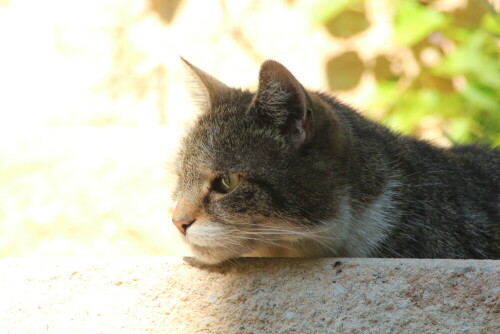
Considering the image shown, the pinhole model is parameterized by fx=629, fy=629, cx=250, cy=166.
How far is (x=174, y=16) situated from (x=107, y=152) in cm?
160

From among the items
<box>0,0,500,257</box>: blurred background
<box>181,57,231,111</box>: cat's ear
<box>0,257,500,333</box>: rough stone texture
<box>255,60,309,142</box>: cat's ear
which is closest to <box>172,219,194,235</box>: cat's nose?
<box>0,257,500,333</box>: rough stone texture

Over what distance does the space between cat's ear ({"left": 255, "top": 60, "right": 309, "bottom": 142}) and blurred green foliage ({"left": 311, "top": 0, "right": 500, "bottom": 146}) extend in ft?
6.80

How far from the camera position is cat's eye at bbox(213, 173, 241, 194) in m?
2.53

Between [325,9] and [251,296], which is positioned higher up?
[325,9]

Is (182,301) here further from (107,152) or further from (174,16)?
(174,16)

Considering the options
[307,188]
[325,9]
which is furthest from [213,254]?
[325,9]

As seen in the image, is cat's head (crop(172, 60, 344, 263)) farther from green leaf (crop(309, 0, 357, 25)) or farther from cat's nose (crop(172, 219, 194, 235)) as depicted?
green leaf (crop(309, 0, 357, 25))

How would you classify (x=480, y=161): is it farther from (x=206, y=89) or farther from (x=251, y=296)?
(x=251, y=296)

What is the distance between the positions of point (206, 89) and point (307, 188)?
2.55 feet

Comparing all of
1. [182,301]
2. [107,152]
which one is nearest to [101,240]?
[107,152]

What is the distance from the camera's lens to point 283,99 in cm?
254

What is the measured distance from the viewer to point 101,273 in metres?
2.49

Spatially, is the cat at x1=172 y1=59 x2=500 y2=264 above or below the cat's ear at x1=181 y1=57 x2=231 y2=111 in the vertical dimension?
below

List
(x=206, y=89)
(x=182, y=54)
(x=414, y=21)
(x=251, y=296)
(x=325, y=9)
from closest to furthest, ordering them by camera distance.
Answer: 1. (x=251, y=296)
2. (x=206, y=89)
3. (x=414, y=21)
4. (x=325, y=9)
5. (x=182, y=54)
